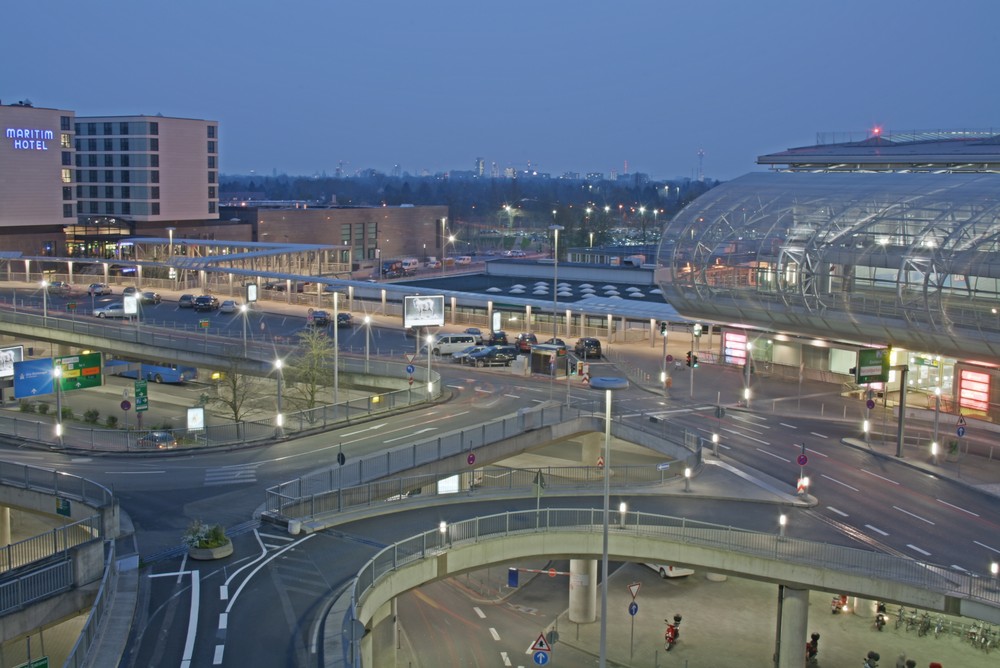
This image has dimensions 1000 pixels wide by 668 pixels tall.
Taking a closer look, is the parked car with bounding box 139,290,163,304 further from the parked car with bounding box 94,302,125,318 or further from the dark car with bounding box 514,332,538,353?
the dark car with bounding box 514,332,538,353

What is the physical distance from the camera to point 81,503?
27828mm

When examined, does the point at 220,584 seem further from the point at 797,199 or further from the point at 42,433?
the point at 797,199

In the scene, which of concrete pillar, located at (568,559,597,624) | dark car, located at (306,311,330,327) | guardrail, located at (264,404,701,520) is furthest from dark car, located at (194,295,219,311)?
concrete pillar, located at (568,559,597,624)

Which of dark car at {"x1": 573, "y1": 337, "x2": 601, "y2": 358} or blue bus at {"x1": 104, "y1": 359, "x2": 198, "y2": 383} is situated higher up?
dark car at {"x1": 573, "y1": 337, "x2": 601, "y2": 358}

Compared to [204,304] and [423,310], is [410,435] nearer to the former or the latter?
[423,310]

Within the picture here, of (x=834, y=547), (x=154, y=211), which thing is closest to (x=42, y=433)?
(x=834, y=547)

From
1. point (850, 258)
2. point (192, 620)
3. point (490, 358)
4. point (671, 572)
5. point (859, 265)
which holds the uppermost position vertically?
point (850, 258)

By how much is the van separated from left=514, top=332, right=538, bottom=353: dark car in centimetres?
236

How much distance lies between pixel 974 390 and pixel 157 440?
32.7 metres

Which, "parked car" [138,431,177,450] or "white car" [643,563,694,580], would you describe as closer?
"white car" [643,563,694,580]

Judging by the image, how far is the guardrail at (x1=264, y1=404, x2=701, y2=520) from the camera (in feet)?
89.5

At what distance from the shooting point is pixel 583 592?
107 ft

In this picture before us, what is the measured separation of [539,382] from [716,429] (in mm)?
11081

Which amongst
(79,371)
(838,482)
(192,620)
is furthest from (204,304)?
(192,620)
